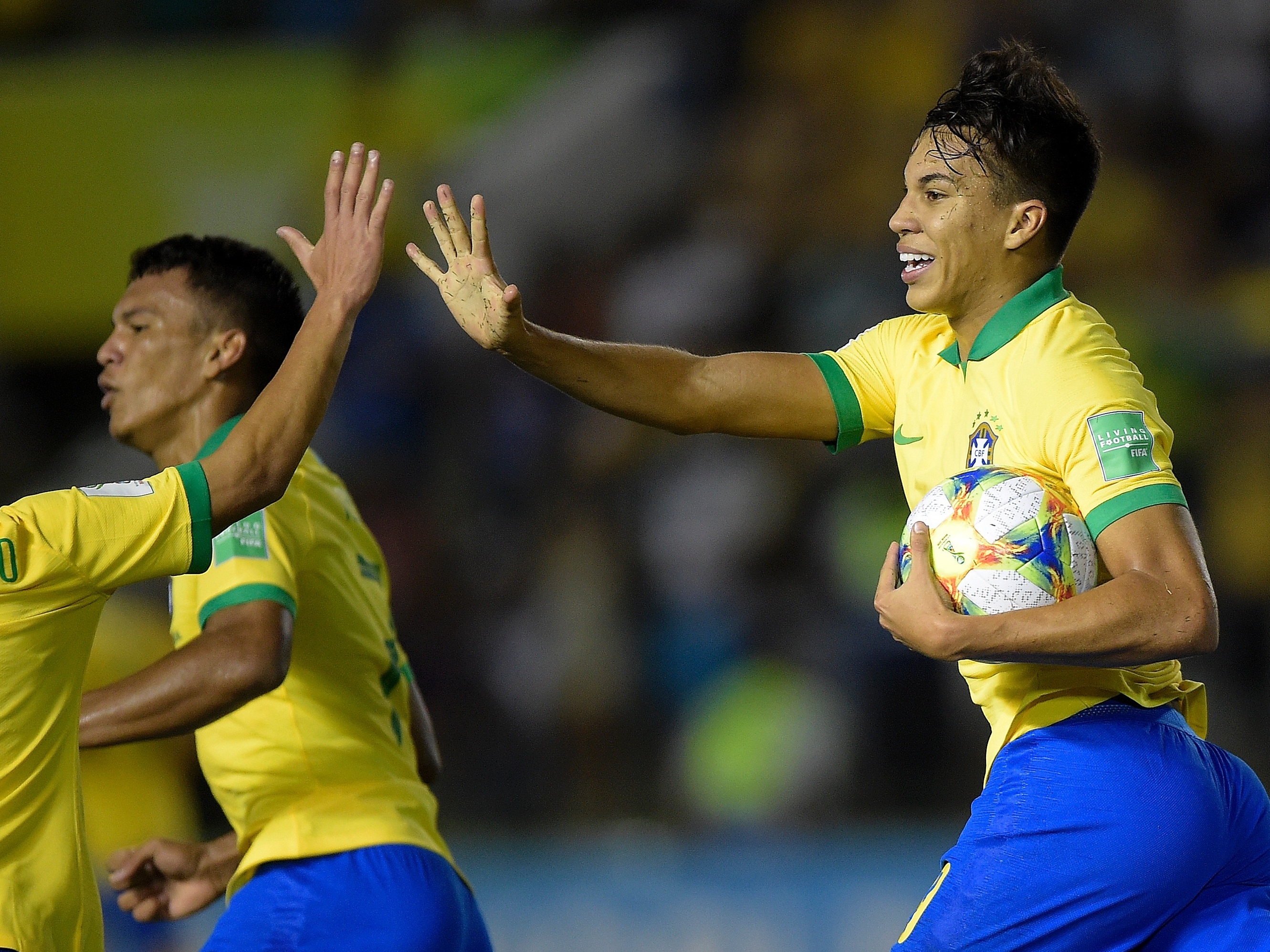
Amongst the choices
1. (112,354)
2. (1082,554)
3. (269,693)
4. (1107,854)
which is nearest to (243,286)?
(112,354)

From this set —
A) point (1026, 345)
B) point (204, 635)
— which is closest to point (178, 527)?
point (204, 635)

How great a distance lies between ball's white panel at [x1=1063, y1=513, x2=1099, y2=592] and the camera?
2371 millimetres

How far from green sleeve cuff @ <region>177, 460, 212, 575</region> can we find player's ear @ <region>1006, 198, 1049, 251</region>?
4.89 feet

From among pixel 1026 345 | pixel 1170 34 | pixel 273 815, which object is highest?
pixel 1170 34

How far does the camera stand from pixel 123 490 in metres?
2.45

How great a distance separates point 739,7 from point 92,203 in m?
4.62

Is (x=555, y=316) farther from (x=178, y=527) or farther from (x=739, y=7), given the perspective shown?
(x=178, y=527)

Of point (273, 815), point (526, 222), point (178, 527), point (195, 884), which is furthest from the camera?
point (526, 222)

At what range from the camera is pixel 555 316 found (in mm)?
9461

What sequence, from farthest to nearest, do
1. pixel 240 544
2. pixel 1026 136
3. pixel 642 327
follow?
pixel 642 327 < pixel 240 544 < pixel 1026 136

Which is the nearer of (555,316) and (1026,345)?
(1026,345)

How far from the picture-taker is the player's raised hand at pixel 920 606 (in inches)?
89.4

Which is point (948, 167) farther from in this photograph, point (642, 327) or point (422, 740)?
point (642, 327)

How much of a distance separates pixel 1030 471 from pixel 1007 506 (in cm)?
16
